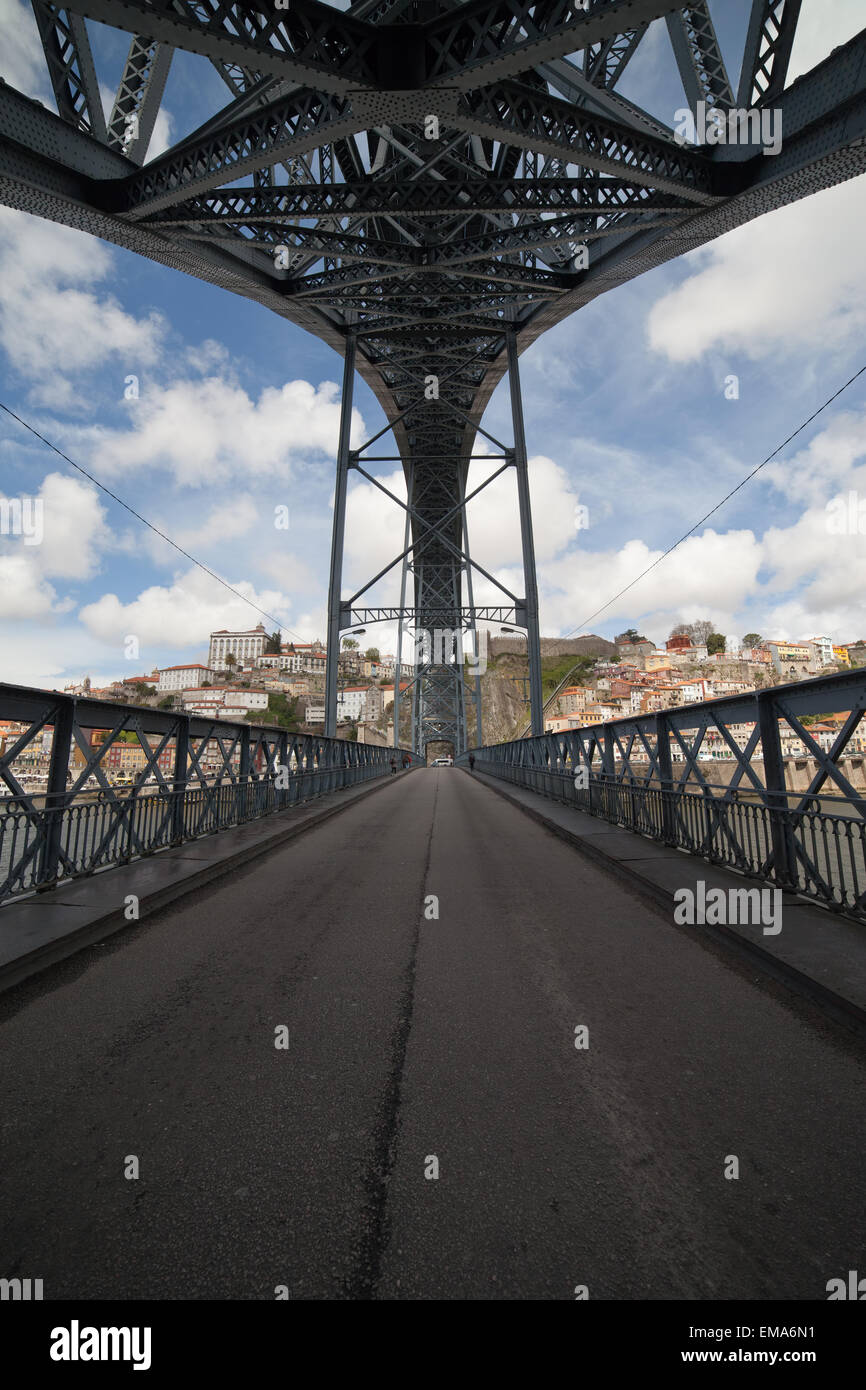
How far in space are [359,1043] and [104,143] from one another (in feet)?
56.1

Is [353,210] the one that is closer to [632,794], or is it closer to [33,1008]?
[632,794]

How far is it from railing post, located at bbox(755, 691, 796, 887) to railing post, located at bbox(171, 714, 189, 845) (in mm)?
7213

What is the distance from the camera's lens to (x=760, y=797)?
5.64 meters

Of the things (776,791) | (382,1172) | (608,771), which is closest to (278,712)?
(608,771)

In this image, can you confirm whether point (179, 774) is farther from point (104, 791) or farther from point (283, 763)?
point (283, 763)

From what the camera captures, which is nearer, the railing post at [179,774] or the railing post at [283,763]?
the railing post at [179,774]

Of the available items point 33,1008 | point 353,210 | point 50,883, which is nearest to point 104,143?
point 353,210

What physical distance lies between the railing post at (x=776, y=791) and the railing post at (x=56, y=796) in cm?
682

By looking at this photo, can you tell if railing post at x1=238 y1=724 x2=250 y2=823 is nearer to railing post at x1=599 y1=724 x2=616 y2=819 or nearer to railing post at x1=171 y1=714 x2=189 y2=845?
railing post at x1=171 y1=714 x2=189 y2=845

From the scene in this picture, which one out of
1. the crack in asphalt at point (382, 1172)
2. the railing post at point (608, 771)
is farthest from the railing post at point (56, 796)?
the railing post at point (608, 771)

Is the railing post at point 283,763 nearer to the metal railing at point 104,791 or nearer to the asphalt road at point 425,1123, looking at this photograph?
the metal railing at point 104,791

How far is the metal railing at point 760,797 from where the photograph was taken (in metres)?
4.51

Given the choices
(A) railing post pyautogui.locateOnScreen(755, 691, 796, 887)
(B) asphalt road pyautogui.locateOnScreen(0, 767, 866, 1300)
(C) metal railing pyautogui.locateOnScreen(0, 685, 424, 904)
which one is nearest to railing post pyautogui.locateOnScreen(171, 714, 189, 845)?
(C) metal railing pyautogui.locateOnScreen(0, 685, 424, 904)

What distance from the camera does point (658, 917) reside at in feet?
16.6
